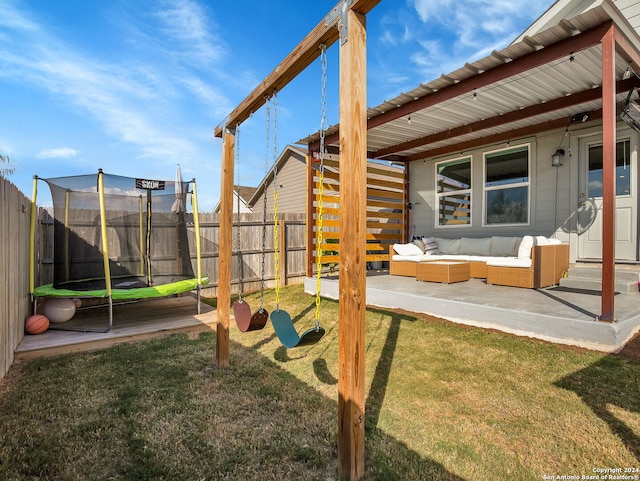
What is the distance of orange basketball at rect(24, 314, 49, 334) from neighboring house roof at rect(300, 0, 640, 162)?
5073 millimetres

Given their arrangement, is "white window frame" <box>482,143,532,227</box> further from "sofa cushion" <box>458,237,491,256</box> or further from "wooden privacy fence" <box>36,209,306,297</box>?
"wooden privacy fence" <box>36,209,306,297</box>

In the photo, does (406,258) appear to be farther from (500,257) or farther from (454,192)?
(454,192)

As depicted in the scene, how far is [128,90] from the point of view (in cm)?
868

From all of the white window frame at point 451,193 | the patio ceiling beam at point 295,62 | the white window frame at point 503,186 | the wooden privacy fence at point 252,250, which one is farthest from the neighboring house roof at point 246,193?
the patio ceiling beam at point 295,62

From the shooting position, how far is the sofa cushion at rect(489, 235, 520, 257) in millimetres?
A: 5863

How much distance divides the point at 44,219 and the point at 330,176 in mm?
5714

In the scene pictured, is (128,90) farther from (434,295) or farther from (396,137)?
(434,295)

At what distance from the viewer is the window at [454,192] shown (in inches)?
291

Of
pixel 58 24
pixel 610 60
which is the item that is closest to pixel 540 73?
pixel 610 60

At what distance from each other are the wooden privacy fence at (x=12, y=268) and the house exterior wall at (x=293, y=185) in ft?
29.0

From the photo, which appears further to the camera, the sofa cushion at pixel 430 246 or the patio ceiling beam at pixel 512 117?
the sofa cushion at pixel 430 246

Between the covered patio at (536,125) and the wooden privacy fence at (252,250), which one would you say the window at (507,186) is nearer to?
the covered patio at (536,125)

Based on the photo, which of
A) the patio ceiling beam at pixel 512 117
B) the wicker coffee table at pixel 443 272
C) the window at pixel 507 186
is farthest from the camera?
the window at pixel 507 186

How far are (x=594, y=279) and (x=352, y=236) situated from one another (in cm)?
533
